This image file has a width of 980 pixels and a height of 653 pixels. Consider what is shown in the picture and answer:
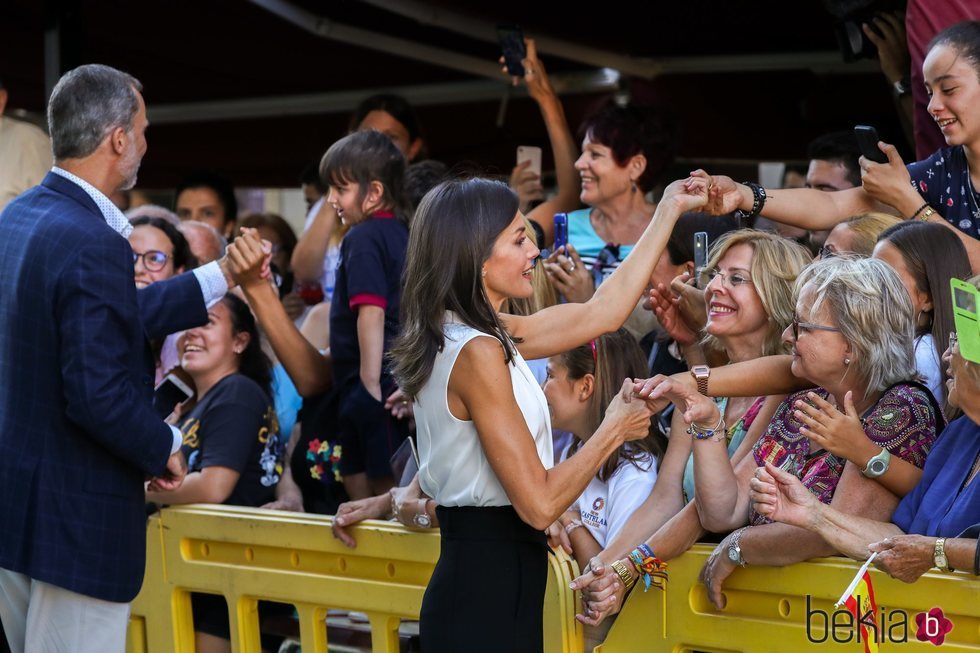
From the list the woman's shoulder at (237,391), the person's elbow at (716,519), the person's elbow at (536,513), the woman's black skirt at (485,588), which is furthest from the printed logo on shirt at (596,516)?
the woman's shoulder at (237,391)

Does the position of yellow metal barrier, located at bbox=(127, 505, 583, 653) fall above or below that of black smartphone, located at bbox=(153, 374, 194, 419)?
below

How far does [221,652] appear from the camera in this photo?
13.3 feet

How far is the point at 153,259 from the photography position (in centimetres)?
480

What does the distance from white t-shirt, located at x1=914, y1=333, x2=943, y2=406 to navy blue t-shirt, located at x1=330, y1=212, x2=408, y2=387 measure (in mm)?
1670

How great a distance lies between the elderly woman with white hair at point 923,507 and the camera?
2.59 meters

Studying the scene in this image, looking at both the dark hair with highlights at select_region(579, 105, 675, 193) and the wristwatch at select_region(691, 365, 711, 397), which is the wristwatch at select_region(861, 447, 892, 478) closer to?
the wristwatch at select_region(691, 365, 711, 397)

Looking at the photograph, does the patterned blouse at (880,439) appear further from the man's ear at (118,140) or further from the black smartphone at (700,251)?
the man's ear at (118,140)

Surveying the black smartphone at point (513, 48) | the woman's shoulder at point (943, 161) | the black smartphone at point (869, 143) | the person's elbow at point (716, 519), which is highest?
the black smartphone at point (513, 48)

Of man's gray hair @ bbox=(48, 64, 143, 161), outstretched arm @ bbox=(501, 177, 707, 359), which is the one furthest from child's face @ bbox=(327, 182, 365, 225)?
outstretched arm @ bbox=(501, 177, 707, 359)

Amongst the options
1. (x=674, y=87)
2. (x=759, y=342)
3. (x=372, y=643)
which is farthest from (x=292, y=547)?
(x=674, y=87)

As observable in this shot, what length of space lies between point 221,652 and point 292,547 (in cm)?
52

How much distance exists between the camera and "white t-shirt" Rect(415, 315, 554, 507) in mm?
2725

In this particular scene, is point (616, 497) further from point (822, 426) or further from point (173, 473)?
point (173, 473)

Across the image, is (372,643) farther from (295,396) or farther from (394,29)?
(394,29)
